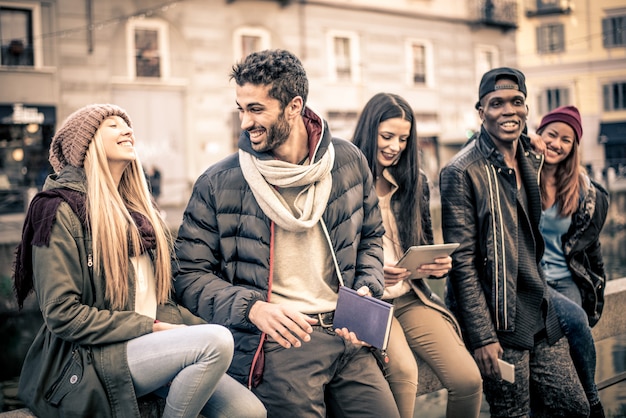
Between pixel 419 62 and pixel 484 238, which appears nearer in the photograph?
pixel 484 238

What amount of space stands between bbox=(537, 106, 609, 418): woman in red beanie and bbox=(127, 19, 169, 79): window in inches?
740

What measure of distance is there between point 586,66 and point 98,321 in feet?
115

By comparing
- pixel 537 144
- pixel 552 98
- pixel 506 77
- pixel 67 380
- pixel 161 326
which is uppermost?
pixel 552 98

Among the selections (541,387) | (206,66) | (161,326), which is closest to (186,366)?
(161,326)

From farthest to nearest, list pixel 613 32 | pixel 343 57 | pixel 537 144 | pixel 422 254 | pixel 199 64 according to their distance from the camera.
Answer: pixel 613 32 < pixel 343 57 < pixel 199 64 < pixel 537 144 < pixel 422 254

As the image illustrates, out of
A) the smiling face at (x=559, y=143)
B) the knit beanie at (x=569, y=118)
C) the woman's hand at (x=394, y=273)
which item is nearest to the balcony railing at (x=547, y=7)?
the knit beanie at (x=569, y=118)

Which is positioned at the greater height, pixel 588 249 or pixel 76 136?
pixel 76 136

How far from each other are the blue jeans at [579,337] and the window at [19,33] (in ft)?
62.4

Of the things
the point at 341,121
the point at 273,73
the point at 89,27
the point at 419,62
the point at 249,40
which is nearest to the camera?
the point at 273,73

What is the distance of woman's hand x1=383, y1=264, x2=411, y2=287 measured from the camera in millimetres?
2988

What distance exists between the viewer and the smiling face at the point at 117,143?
260 cm

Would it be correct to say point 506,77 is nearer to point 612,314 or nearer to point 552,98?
point 612,314

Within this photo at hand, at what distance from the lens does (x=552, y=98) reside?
111 feet

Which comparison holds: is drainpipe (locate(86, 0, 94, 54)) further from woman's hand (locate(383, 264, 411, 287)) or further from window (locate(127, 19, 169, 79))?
woman's hand (locate(383, 264, 411, 287))
